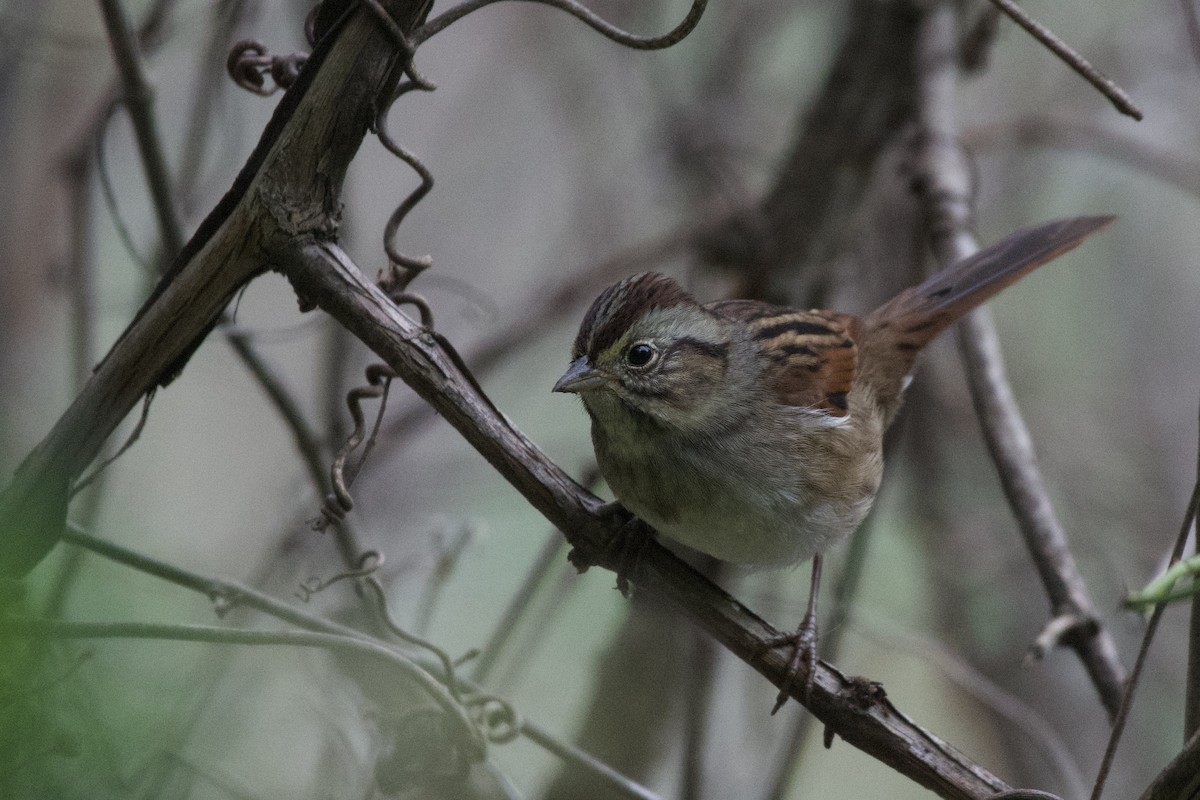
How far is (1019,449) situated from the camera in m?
2.24

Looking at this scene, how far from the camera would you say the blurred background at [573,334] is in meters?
2.78

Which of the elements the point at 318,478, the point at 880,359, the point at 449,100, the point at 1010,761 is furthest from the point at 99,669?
the point at 449,100

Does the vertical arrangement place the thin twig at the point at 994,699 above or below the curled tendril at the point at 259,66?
below

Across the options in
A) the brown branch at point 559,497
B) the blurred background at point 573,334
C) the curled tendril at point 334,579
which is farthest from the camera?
the blurred background at point 573,334

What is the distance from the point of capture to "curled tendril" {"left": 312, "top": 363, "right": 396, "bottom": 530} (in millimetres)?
1496

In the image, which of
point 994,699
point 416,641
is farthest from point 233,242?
point 994,699

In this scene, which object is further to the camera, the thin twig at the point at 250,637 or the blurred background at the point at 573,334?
the blurred background at the point at 573,334

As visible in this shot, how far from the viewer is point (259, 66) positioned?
5.04 ft

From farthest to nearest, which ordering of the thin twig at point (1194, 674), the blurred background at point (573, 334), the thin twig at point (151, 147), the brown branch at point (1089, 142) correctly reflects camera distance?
the brown branch at point (1089, 142), the blurred background at point (573, 334), the thin twig at point (151, 147), the thin twig at point (1194, 674)

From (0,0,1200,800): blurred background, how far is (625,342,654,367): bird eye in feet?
1.13

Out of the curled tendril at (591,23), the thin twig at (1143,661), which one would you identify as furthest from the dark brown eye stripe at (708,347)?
the thin twig at (1143,661)

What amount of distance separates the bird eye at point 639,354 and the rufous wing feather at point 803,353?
1.06 feet

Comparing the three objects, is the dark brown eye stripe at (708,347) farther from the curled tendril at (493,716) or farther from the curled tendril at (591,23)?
the curled tendril at (591,23)

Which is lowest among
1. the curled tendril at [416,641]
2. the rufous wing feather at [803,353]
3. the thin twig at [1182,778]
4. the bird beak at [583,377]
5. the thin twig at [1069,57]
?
the curled tendril at [416,641]
